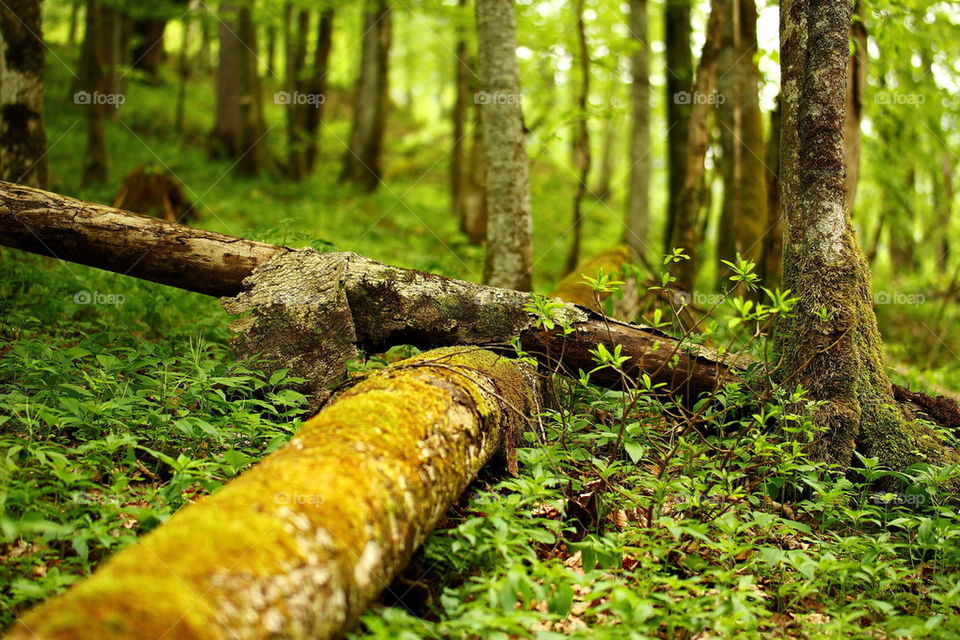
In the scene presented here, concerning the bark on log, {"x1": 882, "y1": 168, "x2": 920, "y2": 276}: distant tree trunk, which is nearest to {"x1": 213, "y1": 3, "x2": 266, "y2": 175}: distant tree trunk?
the bark on log

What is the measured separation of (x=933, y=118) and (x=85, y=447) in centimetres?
1490

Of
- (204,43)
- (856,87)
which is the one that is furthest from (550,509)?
(204,43)

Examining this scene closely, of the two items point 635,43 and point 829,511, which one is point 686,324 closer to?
point 829,511

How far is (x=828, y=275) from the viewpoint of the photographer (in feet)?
14.4

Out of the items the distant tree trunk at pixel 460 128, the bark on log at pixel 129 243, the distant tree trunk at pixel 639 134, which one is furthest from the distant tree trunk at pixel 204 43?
the bark on log at pixel 129 243

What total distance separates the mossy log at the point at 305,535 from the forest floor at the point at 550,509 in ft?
0.77

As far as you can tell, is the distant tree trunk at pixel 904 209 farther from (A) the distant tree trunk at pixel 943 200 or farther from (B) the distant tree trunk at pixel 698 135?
(B) the distant tree trunk at pixel 698 135

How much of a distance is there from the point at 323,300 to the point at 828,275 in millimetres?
3354

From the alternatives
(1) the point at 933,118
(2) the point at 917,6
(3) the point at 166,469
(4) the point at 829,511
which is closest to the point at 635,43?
(2) the point at 917,6

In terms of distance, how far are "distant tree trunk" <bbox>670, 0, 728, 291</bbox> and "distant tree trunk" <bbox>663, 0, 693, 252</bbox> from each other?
10.6ft

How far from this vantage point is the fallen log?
4520 mm

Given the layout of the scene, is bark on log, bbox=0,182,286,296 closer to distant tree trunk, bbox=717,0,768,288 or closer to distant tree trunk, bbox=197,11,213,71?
distant tree trunk, bbox=717,0,768,288

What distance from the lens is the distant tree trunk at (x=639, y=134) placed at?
12.2 metres

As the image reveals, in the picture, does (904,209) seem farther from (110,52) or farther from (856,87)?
(110,52)
